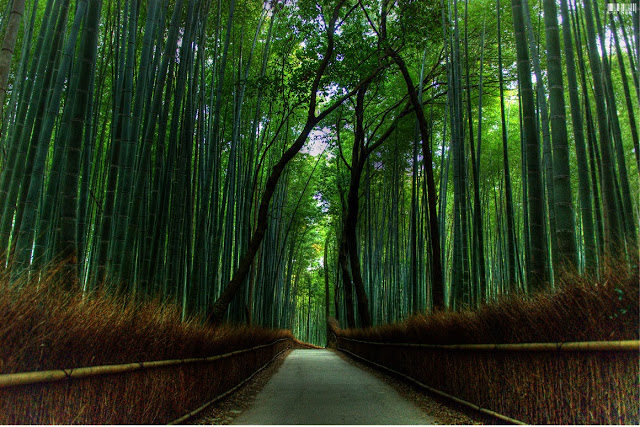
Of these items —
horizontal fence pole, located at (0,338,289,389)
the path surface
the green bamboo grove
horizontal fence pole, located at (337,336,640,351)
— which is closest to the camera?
horizontal fence pole, located at (0,338,289,389)

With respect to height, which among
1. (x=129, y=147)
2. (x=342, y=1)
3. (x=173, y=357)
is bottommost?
(x=173, y=357)

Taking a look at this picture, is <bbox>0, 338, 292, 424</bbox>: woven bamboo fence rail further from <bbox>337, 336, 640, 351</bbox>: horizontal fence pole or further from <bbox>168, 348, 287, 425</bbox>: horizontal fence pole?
<bbox>337, 336, 640, 351</bbox>: horizontal fence pole

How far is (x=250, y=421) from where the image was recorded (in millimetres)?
2938

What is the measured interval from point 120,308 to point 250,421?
4.63 feet

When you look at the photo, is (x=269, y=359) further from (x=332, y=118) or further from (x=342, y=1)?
(x=342, y=1)

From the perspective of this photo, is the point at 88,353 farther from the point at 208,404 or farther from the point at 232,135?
Answer: the point at 232,135

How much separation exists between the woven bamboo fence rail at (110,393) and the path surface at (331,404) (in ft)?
1.54

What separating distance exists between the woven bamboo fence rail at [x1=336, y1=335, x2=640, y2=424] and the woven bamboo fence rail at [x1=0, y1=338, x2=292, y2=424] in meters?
1.90

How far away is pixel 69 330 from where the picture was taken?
4.84ft

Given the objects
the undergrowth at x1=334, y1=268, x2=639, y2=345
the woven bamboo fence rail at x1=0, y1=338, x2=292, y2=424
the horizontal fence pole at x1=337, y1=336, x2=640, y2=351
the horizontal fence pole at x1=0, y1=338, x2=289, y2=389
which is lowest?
the woven bamboo fence rail at x1=0, y1=338, x2=292, y2=424

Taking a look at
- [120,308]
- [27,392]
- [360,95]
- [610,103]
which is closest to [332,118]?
[360,95]

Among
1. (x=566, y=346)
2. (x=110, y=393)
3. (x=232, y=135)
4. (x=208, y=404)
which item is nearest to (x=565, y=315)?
(x=566, y=346)

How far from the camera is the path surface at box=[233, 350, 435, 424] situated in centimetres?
291

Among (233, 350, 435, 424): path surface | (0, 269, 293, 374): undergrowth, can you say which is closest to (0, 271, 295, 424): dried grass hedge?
(0, 269, 293, 374): undergrowth
